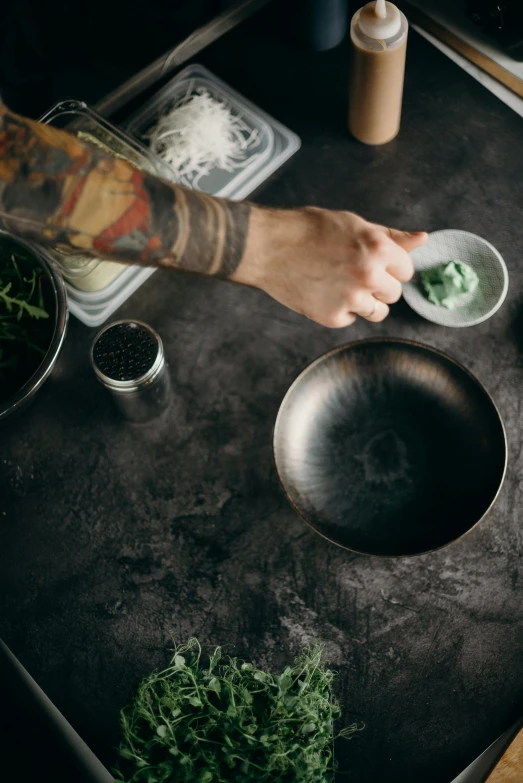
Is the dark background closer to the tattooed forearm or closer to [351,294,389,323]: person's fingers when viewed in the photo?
the tattooed forearm

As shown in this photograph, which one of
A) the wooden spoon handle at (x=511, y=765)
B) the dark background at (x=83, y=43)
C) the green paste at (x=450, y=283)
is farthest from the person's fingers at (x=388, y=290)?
the dark background at (x=83, y=43)

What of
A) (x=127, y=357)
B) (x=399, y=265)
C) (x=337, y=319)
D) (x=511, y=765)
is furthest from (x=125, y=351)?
(x=511, y=765)

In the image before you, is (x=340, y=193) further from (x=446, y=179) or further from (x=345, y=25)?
(x=345, y=25)

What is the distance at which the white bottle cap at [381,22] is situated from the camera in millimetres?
975

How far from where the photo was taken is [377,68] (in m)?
1.02

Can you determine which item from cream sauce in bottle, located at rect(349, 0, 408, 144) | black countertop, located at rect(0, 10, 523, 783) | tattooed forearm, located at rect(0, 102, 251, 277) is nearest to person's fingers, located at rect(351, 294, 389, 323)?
black countertop, located at rect(0, 10, 523, 783)

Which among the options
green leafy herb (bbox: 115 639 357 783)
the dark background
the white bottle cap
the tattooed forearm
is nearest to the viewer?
green leafy herb (bbox: 115 639 357 783)

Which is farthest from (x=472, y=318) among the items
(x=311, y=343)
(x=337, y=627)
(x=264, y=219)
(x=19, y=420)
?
(x=19, y=420)

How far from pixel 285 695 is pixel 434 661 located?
26cm

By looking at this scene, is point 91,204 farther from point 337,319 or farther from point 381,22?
point 381,22

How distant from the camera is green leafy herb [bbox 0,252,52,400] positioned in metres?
1.02

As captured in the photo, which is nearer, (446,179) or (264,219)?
(264,219)

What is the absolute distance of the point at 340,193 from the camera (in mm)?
1189

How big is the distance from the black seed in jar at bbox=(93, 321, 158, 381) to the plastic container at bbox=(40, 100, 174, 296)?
0.14 meters
